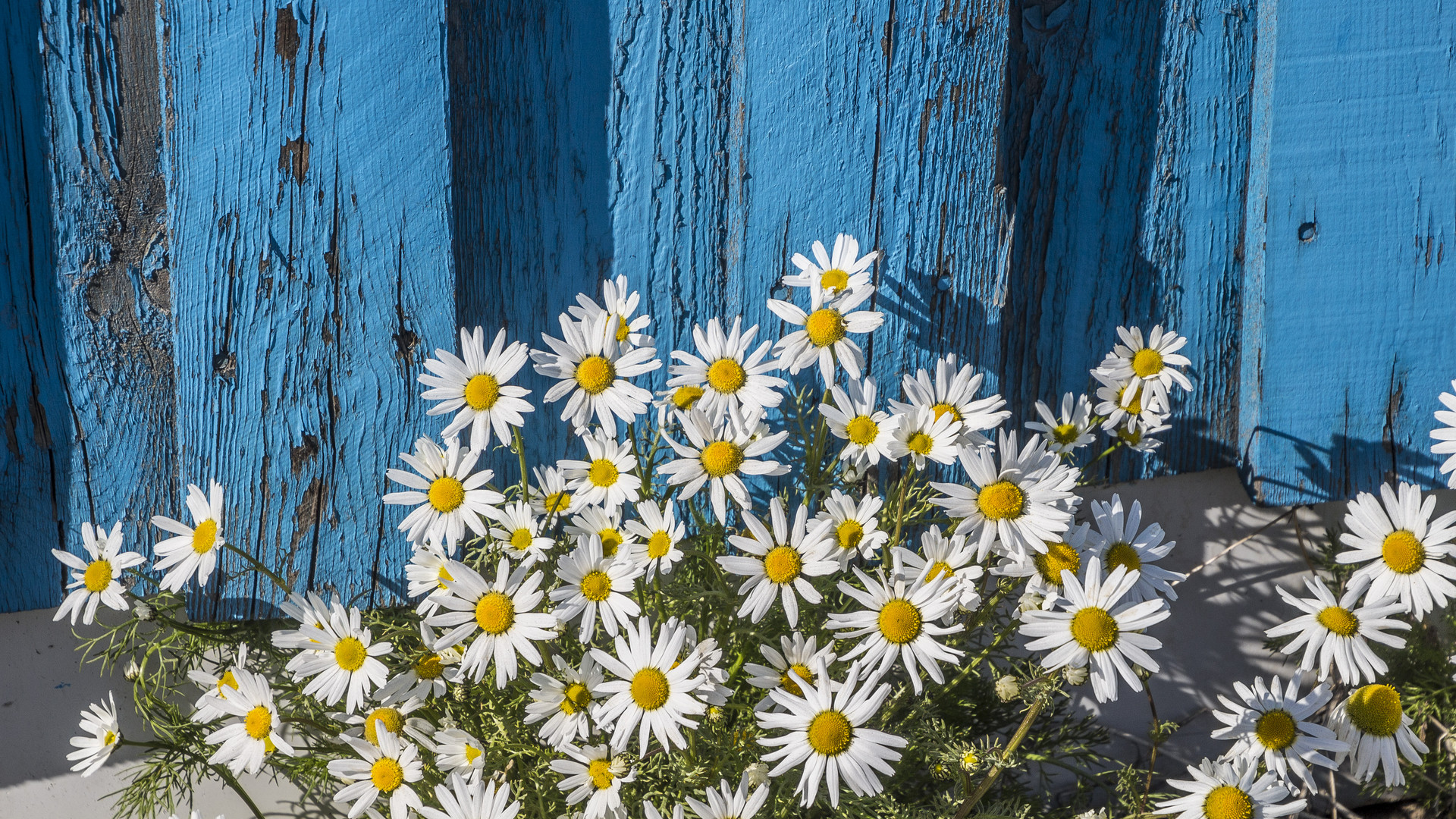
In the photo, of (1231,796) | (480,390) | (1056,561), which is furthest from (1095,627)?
(480,390)

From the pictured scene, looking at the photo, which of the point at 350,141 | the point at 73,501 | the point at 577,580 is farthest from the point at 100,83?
the point at 577,580

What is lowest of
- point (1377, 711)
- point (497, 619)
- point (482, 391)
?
point (1377, 711)

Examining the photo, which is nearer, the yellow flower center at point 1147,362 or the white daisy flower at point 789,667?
the white daisy flower at point 789,667

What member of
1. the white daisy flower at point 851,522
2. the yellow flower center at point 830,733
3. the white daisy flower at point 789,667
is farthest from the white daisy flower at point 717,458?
the yellow flower center at point 830,733

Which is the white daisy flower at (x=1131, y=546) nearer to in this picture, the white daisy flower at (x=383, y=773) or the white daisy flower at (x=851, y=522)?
the white daisy flower at (x=851, y=522)

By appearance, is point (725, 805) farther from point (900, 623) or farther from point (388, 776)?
point (388, 776)

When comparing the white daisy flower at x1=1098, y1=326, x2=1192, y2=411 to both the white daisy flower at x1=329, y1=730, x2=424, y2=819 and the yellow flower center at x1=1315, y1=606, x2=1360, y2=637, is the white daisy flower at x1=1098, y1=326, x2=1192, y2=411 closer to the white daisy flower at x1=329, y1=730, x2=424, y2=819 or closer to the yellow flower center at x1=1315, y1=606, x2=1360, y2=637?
the yellow flower center at x1=1315, y1=606, x2=1360, y2=637
